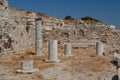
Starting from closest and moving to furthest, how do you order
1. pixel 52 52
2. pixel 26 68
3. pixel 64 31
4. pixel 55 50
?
1. pixel 26 68
2. pixel 52 52
3. pixel 55 50
4. pixel 64 31

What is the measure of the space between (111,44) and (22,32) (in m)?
11.7

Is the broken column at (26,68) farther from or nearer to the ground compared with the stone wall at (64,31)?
nearer to the ground

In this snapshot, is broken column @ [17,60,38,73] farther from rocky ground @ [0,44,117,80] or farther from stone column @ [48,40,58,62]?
stone column @ [48,40,58,62]

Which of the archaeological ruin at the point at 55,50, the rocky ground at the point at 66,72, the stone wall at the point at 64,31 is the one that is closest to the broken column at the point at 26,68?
the archaeological ruin at the point at 55,50

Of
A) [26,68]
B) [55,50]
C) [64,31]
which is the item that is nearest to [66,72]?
[26,68]

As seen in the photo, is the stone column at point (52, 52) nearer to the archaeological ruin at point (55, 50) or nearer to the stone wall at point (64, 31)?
the archaeological ruin at point (55, 50)

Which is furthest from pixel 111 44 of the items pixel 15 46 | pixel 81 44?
pixel 15 46

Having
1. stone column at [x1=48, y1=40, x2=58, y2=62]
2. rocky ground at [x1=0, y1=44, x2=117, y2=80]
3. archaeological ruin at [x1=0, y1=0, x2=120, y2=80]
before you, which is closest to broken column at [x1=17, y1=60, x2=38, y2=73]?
archaeological ruin at [x1=0, y1=0, x2=120, y2=80]

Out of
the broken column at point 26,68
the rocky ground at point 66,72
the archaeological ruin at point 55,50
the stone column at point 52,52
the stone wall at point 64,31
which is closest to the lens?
the rocky ground at point 66,72

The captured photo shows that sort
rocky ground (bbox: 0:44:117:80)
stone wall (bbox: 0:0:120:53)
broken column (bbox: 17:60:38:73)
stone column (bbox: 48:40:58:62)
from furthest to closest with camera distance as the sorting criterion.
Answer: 1. stone wall (bbox: 0:0:120:53)
2. stone column (bbox: 48:40:58:62)
3. broken column (bbox: 17:60:38:73)
4. rocky ground (bbox: 0:44:117:80)

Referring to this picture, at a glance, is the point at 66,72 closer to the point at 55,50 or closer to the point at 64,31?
the point at 55,50

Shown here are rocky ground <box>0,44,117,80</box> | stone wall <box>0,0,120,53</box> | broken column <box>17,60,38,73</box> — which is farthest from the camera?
stone wall <box>0,0,120,53</box>

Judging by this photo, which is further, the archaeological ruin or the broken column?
the broken column

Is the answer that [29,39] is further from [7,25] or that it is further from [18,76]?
[18,76]
